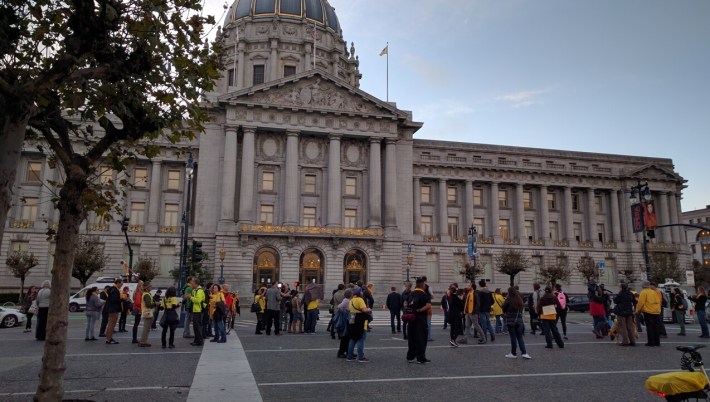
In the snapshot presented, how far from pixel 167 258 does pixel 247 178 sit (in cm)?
1176

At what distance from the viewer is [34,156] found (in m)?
51.8

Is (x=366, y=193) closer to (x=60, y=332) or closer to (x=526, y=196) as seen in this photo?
(x=526, y=196)

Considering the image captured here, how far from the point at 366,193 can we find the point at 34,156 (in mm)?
32977

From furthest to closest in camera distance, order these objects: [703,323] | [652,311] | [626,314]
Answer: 1. [703,323]
2. [626,314]
3. [652,311]

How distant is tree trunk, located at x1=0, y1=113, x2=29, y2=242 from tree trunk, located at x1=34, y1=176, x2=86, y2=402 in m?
0.86

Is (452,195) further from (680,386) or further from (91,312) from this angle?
(680,386)

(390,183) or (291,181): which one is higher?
(390,183)

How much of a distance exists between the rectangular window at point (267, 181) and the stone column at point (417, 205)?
54.6 feet

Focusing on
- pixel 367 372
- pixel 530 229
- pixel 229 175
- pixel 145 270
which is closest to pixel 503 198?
pixel 530 229

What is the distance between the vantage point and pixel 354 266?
167 feet

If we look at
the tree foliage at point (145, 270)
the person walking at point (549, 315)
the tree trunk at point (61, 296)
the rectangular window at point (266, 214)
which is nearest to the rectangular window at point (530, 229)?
the rectangular window at point (266, 214)

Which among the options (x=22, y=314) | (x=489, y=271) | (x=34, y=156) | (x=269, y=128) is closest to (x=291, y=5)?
(x=269, y=128)

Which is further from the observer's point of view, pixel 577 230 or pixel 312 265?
pixel 577 230

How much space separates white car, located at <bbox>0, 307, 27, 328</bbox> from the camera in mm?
23156
